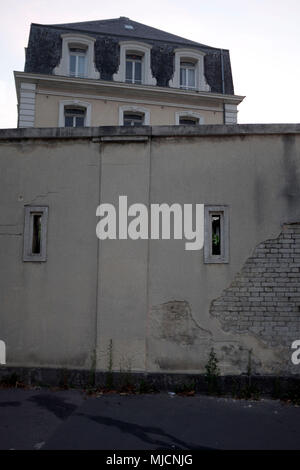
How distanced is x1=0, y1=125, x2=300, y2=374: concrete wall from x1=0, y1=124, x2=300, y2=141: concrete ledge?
0.02 metres

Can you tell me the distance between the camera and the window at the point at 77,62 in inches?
706

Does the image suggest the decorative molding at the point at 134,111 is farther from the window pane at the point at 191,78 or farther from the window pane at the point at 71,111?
the window pane at the point at 191,78

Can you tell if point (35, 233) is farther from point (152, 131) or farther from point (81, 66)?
point (81, 66)

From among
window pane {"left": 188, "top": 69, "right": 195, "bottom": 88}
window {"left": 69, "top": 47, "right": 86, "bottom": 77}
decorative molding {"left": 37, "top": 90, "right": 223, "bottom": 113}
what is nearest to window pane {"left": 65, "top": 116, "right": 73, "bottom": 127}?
decorative molding {"left": 37, "top": 90, "right": 223, "bottom": 113}

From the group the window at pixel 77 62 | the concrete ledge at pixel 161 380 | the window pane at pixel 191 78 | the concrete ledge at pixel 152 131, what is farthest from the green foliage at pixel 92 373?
the window pane at pixel 191 78

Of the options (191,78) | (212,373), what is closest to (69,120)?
(191,78)

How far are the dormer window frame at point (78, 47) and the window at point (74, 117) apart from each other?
63.0 inches

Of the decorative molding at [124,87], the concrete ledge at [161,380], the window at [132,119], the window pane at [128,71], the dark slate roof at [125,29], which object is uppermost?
the dark slate roof at [125,29]

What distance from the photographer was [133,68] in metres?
18.5

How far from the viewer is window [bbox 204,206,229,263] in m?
7.02

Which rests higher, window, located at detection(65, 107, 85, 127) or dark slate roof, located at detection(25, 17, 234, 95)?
dark slate roof, located at detection(25, 17, 234, 95)

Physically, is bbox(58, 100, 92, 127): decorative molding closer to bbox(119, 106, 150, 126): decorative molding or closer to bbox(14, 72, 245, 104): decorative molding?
bbox(14, 72, 245, 104): decorative molding

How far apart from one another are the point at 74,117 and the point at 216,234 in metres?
12.6

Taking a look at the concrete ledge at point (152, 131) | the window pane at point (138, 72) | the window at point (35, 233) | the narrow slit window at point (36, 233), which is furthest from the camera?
the window pane at point (138, 72)
